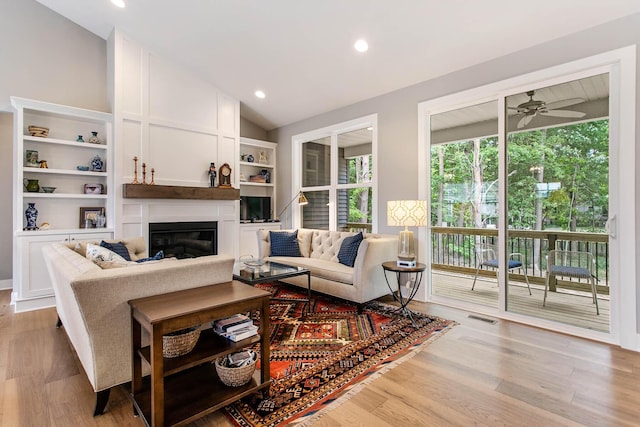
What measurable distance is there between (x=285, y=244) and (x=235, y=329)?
2911mm

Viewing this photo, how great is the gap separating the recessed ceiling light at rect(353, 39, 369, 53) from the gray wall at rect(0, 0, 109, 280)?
369 cm

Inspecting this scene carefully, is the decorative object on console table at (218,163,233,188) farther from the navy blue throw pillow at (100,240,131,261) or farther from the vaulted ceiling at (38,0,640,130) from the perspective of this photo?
the navy blue throw pillow at (100,240,131,261)

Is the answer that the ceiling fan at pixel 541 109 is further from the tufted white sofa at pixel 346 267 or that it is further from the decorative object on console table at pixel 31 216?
the decorative object on console table at pixel 31 216

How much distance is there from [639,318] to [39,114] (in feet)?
22.6

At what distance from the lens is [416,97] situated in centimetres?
404

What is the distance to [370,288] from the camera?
357 centimetres

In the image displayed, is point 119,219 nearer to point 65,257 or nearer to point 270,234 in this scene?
point 270,234

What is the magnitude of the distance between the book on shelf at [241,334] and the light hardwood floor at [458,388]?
42cm

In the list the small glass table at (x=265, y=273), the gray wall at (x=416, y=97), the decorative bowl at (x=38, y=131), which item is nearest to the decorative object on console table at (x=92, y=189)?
the decorative bowl at (x=38, y=131)

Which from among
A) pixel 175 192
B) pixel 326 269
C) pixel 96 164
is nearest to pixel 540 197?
pixel 326 269

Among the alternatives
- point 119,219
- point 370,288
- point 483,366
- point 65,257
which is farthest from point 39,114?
point 483,366

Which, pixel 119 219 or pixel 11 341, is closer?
pixel 11 341

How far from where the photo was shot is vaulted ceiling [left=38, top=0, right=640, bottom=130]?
285 cm

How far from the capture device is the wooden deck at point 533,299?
115 inches
